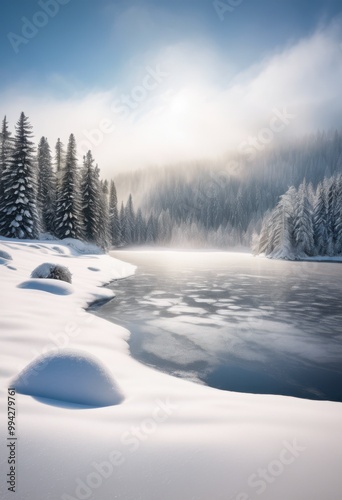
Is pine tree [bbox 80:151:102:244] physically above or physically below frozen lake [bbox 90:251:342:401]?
above

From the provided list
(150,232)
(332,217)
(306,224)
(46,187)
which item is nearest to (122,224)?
(150,232)

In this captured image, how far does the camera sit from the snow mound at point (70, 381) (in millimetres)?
3350

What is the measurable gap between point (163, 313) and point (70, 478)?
8364 mm

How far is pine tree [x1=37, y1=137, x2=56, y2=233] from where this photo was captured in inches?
1698

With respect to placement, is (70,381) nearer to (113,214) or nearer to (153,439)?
(153,439)

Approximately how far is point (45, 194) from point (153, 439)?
46829mm

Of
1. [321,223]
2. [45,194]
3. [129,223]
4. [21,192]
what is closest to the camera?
[21,192]

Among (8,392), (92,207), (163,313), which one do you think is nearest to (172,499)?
(8,392)

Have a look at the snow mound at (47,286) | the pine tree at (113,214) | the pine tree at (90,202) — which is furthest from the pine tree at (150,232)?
the snow mound at (47,286)

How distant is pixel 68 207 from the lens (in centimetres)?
3434

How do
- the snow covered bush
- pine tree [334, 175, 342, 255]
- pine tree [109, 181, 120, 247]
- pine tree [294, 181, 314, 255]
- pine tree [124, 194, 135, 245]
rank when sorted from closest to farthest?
the snow covered bush → pine tree [294, 181, 314, 255] → pine tree [334, 175, 342, 255] → pine tree [109, 181, 120, 247] → pine tree [124, 194, 135, 245]

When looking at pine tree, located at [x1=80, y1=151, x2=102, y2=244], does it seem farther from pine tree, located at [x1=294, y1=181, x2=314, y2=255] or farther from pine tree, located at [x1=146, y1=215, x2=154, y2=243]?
pine tree, located at [x1=146, y1=215, x2=154, y2=243]

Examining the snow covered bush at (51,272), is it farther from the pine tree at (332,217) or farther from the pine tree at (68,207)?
the pine tree at (332,217)

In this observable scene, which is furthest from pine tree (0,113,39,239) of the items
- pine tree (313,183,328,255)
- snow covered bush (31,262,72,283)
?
pine tree (313,183,328,255)
